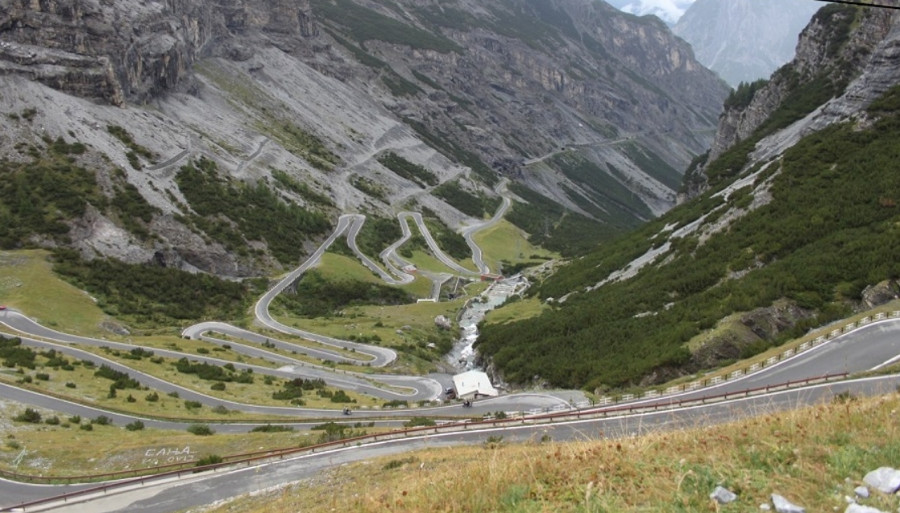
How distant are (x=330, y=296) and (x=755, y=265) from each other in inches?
2228

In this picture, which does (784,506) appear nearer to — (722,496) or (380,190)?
(722,496)

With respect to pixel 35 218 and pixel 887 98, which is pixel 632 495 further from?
pixel 35 218

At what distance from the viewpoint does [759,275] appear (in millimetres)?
36781

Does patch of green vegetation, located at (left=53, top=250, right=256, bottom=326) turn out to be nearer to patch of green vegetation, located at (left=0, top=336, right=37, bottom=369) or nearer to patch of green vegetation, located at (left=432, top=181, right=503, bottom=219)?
patch of green vegetation, located at (left=0, top=336, right=37, bottom=369)

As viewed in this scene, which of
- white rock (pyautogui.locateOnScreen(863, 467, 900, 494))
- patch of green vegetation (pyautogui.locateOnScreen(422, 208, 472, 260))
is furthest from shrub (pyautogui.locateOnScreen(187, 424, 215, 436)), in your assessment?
patch of green vegetation (pyautogui.locateOnScreen(422, 208, 472, 260))

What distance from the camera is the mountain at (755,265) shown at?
106 feet

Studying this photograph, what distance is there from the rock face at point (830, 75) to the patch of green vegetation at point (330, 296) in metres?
53.1

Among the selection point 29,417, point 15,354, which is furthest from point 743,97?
point 29,417

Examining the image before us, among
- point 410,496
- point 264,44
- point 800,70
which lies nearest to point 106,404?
point 410,496

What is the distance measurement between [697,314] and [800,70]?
7043cm

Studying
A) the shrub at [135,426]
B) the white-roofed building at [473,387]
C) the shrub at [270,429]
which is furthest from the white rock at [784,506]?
the white-roofed building at [473,387]

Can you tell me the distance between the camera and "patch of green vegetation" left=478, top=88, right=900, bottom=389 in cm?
3288

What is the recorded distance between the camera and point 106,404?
31.2m

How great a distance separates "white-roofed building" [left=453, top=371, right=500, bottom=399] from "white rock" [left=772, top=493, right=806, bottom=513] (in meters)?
31.5
